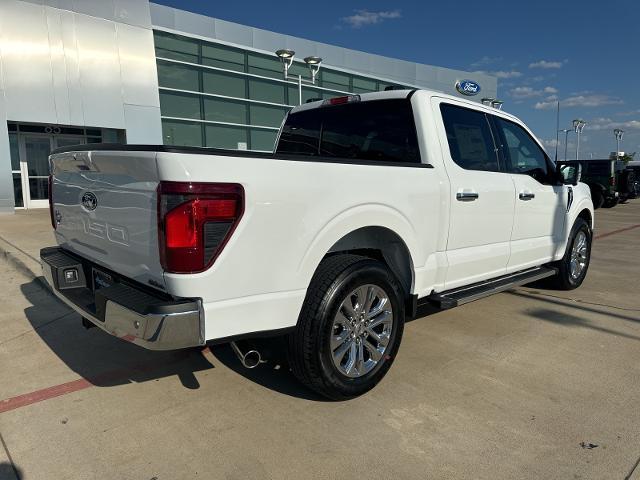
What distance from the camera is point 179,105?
17.8 meters

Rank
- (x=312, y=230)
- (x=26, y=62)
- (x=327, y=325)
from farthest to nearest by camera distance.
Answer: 1. (x=26, y=62)
2. (x=327, y=325)
3. (x=312, y=230)

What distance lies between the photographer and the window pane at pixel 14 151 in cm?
1426

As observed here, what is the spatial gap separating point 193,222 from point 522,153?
3615mm

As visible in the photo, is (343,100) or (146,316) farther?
(343,100)

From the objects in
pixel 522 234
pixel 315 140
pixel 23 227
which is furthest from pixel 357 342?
pixel 23 227

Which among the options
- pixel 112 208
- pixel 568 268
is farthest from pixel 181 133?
pixel 112 208

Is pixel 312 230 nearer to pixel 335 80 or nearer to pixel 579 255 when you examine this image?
pixel 579 255

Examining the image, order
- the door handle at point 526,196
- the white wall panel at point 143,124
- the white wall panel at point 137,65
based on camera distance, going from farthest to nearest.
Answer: the white wall panel at point 143,124, the white wall panel at point 137,65, the door handle at point 526,196

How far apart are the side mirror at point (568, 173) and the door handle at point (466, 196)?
1.85m

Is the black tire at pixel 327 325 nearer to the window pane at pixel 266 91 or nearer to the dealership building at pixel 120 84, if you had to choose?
the dealership building at pixel 120 84

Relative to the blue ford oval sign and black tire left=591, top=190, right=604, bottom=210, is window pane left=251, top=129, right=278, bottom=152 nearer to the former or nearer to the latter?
black tire left=591, top=190, right=604, bottom=210

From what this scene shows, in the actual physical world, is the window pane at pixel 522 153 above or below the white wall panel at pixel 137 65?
below

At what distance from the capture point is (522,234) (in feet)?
14.7

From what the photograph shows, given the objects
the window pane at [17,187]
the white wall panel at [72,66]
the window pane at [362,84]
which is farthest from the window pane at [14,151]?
the window pane at [362,84]
